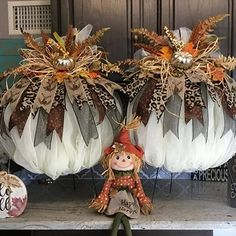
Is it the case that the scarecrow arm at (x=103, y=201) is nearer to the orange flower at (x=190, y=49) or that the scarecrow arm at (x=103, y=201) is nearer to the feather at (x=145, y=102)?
the feather at (x=145, y=102)

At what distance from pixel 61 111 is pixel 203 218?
0.43 m

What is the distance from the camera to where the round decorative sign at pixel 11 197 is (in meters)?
1.11

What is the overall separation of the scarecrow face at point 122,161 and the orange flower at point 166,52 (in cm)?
27

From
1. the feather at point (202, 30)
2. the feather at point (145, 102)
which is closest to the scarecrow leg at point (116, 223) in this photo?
the feather at point (145, 102)

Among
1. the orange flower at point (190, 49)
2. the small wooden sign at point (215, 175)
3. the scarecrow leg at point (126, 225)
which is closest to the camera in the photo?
the scarecrow leg at point (126, 225)

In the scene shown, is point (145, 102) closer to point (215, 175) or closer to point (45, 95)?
point (45, 95)

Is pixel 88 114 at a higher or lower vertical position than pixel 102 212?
higher

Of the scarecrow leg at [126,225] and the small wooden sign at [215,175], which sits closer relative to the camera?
the scarecrow leg at [126,225]

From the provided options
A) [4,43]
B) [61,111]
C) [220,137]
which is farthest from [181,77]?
[4,43]

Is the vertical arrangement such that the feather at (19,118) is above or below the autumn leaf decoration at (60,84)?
below

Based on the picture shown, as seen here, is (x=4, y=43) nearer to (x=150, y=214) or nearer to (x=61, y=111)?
(x=61, y=111)

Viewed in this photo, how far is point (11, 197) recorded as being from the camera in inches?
43.6

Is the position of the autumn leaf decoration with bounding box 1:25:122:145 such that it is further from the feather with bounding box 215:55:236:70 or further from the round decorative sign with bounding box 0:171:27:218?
the feather with bounding box 215:55:236:70

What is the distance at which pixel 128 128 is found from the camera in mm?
1085
